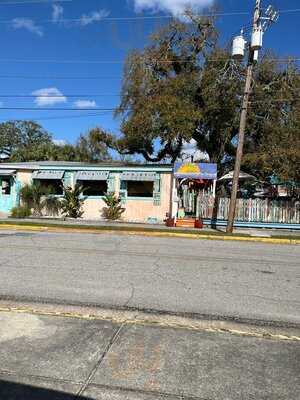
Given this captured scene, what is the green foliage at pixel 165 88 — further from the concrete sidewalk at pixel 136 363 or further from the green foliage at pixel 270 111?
the concrete sidewalk at pixel 136 363

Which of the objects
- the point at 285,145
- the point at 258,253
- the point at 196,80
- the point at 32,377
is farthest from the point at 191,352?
the point at 196,80

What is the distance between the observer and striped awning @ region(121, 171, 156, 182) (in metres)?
24.0

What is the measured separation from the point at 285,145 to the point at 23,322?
2051cm

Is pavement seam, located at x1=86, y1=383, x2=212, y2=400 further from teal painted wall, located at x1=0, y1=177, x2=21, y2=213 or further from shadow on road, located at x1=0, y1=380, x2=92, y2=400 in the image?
teal painted wall, located at x1=0, y1=177, x2=21, y2=213

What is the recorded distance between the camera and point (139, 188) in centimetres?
2480

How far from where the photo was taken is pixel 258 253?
1349 centimetres

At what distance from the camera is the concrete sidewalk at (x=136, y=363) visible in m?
3.80

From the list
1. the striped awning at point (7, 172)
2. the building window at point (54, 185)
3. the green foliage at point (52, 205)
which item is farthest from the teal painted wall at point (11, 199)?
the green foliage at point (52, 205)

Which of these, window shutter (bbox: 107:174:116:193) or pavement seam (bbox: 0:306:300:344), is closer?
pavement seam (bbox: 0:306:300:344)

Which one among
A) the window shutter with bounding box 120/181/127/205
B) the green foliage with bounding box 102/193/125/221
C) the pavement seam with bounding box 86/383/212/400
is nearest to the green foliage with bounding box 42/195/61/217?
the green foliage with bounding box 102/193/125/221

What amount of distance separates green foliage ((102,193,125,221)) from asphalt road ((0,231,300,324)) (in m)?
10.4

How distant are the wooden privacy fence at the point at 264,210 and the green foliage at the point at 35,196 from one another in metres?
8.86

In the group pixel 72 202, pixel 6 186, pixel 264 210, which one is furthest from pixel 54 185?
pixel 264 210

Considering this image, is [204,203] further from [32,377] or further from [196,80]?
[32,377]
